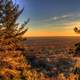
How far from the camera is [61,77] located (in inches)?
603

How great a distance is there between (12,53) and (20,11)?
3.03 meters

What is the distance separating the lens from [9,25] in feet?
59.5

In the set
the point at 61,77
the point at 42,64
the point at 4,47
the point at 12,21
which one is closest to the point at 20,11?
the point at 12,21

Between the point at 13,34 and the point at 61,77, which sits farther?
the point at 13,34

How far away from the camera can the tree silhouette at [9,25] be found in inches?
701

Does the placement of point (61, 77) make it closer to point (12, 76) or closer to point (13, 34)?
point (12, 76)

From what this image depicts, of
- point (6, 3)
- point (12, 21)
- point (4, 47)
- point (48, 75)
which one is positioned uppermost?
point (6, 3)

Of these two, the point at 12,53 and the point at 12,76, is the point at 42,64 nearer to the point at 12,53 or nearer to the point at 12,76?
the point at 12,53

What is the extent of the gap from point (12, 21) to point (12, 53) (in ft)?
8.24

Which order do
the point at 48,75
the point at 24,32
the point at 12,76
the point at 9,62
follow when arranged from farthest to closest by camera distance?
the point at 24,32, the point at 9,62, the point at 48,75, the point at 12,76

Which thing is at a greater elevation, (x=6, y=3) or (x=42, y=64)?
(x=6, y=3)

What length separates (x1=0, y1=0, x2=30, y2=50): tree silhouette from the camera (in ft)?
58.4

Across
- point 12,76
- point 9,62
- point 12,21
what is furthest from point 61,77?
point 12,21

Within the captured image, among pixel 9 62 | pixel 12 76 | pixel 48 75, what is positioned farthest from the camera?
pixel 9 62
